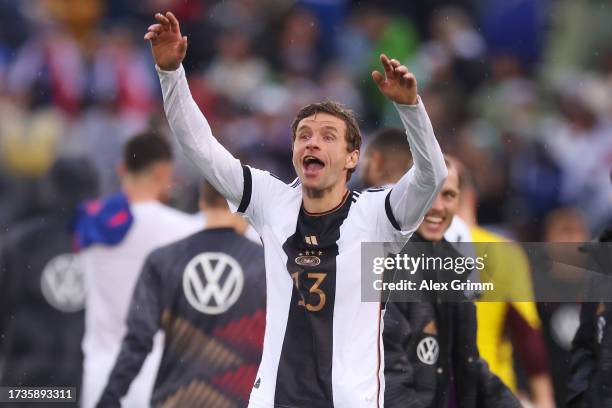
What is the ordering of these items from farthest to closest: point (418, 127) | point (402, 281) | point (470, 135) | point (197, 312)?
point (470, 135), point (197, 312), point (402, 281), point (418, 127)

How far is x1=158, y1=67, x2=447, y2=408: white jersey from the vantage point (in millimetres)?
4941

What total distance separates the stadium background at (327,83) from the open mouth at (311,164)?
531 cm

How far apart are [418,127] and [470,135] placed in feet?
22.7

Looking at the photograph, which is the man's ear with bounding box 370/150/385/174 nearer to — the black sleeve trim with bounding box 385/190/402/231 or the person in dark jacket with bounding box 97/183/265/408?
the person in dark jacket with bounding box 97/183/265/408

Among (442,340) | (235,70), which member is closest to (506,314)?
(442,340)

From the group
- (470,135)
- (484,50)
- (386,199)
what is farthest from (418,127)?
(484,50)

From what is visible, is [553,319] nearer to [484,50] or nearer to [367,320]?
[367,320]

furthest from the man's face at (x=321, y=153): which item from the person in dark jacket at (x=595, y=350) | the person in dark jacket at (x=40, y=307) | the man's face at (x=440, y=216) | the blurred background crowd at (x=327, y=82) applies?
the blurred background crowd at (x=327, y=82)

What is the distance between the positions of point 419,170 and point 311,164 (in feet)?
1.73

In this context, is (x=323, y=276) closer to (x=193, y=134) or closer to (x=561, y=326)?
(x=193, y=134)

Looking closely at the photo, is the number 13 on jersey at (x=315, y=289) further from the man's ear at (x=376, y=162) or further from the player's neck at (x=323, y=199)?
the man's ear at (x=376, y=162)

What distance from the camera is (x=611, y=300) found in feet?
19.6

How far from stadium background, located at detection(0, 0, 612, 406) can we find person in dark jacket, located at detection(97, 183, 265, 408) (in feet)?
10.9

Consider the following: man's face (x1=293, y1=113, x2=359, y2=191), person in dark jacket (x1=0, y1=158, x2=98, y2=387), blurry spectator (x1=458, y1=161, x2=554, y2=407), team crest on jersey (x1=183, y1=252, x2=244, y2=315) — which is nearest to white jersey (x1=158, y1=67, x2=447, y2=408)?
man's face (x1=293, y1=113, x2=359, y2=191)
